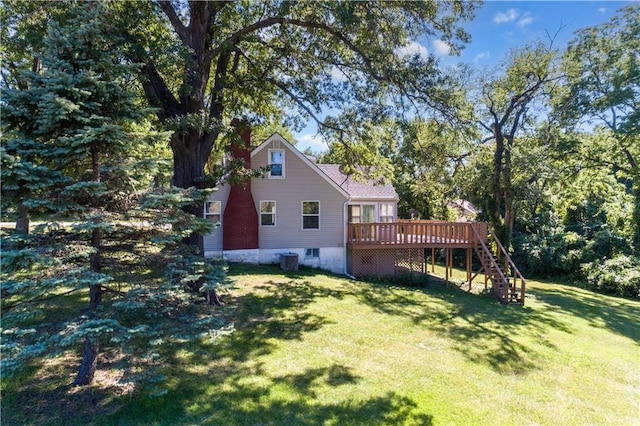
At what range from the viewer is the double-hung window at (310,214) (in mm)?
15762

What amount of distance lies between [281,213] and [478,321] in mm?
9324

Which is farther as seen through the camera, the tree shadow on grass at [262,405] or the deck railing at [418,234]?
the deck railing at [418,234]

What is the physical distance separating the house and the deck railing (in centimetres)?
104

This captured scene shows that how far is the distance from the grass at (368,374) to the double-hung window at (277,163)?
6.90m

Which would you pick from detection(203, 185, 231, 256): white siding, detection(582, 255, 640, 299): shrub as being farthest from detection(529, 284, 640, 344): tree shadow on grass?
detection(203, 185, 231, 256): white siding

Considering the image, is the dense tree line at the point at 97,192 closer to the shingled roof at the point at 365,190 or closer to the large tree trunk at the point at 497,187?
the large tree trunk at the point at 497,187

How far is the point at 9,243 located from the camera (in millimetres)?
3594

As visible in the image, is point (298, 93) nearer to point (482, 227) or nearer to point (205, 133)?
point (205, 133)

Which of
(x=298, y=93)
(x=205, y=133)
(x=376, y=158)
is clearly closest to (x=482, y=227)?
(x=376, y=158)

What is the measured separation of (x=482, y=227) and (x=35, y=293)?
15.1 metres

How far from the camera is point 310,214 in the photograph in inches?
622

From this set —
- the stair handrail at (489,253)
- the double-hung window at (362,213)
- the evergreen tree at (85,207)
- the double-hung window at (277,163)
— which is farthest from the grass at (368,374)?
the double-hung window at (362,213)

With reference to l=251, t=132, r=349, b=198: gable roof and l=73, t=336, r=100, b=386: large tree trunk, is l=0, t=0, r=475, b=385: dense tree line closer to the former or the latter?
l=73, t=336, r=100, b=386: large tree trunk

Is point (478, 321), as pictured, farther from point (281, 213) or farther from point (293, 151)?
point (293, 151)
